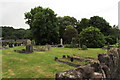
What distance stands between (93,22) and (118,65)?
1823 inches

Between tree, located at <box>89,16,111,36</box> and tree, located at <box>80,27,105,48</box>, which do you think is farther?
tree, located at <box>89,16,111,36</box>

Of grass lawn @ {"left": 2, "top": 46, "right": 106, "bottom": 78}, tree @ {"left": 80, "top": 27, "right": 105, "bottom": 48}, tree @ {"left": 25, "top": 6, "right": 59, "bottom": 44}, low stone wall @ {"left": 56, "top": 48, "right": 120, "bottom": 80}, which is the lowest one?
grass lawn @ {"left": 2, "top": 46, "right": 106, "bottom": 78}

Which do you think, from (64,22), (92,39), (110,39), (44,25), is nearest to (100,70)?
(92,39)

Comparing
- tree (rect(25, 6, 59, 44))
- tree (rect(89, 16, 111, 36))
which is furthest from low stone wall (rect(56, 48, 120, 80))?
tree (rect(89, 16, 111, 36))

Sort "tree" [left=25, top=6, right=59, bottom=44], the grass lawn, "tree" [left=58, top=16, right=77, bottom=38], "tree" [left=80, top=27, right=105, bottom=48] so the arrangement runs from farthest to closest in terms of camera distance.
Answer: "tree" [left=58, top=16, right=77, bottom=38] → "tree" [left=25, top=6, right=59, bottom=44] → "tree" [left=80, top=27, right=105, bottom=48] → the grass lawn

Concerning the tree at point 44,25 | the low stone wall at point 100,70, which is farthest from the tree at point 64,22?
the low stone wall at point 100,70

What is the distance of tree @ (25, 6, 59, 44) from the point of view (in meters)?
38.2

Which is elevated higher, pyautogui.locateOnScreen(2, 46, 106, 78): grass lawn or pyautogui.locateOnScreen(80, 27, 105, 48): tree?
pyautogui.locateOnScreen(80, 27, 105, 48): tree

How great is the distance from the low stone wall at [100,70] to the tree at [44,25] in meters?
34.2

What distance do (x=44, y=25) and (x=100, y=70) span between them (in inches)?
1411

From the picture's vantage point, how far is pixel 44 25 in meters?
38.7

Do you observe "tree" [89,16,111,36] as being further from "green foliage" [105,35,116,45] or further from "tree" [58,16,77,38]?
"tree" [58,16,77,38]

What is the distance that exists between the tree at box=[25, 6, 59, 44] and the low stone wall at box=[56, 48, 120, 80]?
34.2m

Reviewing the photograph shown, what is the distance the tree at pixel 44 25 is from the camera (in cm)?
3818
